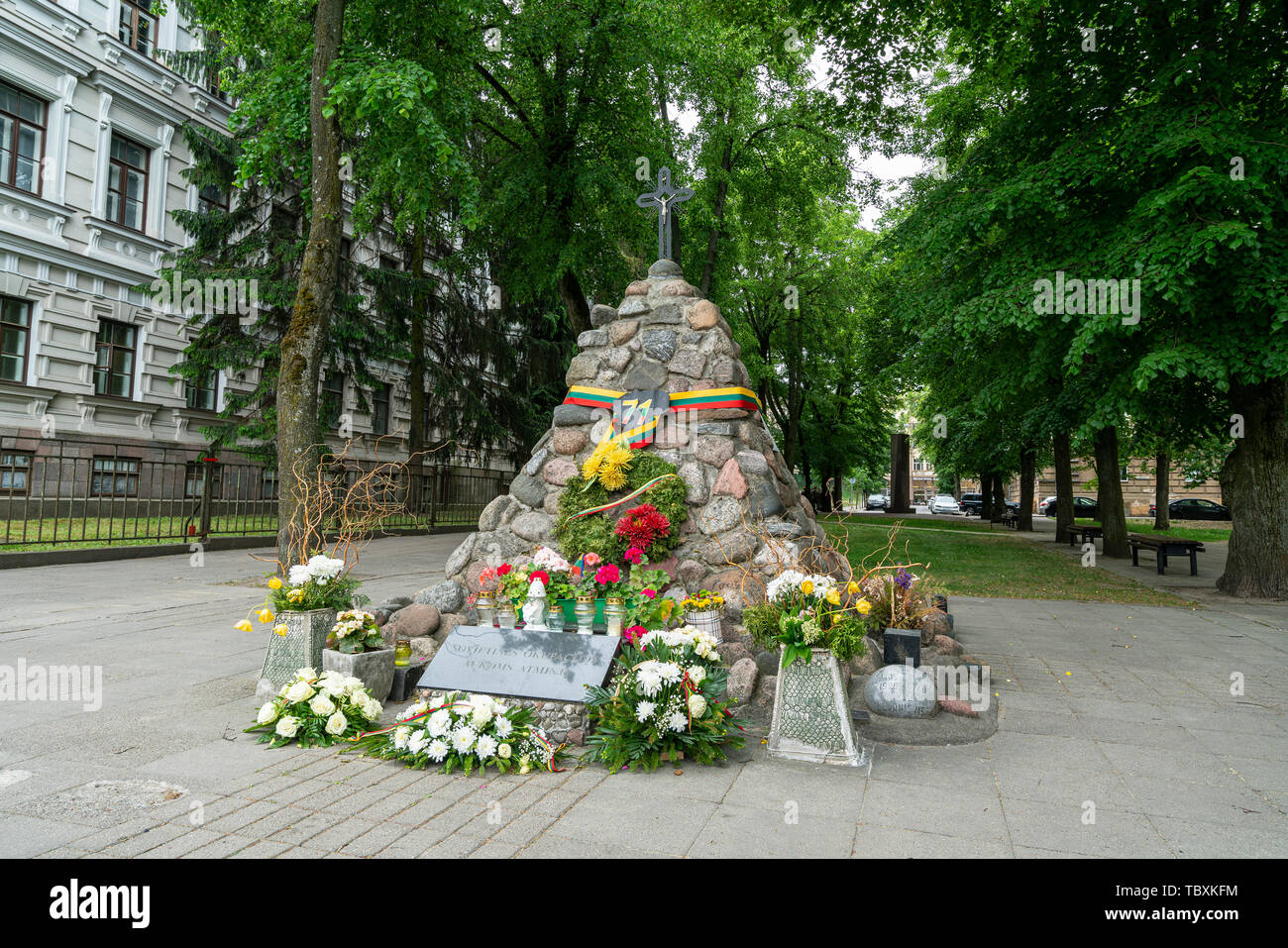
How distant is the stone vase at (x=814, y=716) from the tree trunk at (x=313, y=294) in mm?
7582

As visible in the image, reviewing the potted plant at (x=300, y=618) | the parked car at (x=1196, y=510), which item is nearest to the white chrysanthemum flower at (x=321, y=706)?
the potted plant at (x=300, y=618)

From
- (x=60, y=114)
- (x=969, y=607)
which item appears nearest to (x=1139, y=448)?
(x=969, y=607)

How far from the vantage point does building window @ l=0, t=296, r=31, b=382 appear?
16453 millimetres

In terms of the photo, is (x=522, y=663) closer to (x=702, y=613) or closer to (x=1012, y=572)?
(x=702, y=613)

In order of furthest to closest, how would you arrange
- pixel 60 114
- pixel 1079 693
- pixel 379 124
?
pixel 60 114 → pixel 379 124 → pixel 1079 693

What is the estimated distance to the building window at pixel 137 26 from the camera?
63.5 ft

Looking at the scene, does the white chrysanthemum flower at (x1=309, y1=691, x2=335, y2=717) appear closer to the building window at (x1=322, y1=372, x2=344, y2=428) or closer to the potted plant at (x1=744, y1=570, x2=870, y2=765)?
the potted plant at (x1=744, y1=570, x2=870, y2=765)

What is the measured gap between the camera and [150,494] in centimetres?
1352

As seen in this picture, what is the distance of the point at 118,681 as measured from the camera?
6047mm

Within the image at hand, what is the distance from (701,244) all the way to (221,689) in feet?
52.8

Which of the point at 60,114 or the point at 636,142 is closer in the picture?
the point at 636,142

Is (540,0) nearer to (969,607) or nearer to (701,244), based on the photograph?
(701,244)

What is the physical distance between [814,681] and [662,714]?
3.37 feet

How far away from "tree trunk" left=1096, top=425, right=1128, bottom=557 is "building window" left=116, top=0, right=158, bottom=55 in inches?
1050
